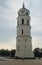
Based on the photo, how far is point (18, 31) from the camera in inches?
2522

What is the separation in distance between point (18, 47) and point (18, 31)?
242 inches

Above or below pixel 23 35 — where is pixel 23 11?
above

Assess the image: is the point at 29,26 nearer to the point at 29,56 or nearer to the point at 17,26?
the point at 17,26

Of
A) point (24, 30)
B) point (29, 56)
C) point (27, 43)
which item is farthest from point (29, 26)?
point (29, 56)

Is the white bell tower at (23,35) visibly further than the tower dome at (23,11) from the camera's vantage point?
No

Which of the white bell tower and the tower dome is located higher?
the tower dome

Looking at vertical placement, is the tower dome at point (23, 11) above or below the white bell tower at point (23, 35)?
above

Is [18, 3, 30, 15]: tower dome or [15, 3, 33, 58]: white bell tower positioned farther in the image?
[18, 3, 30, 15]: tower dome

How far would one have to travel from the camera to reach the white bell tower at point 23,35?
60.6 m

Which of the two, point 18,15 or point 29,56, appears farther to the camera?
point 18,15

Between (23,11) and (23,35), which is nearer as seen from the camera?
(23,35)

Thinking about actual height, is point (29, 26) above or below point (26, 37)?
above

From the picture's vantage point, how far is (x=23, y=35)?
6244cm

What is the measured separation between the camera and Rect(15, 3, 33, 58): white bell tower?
6062 cm
